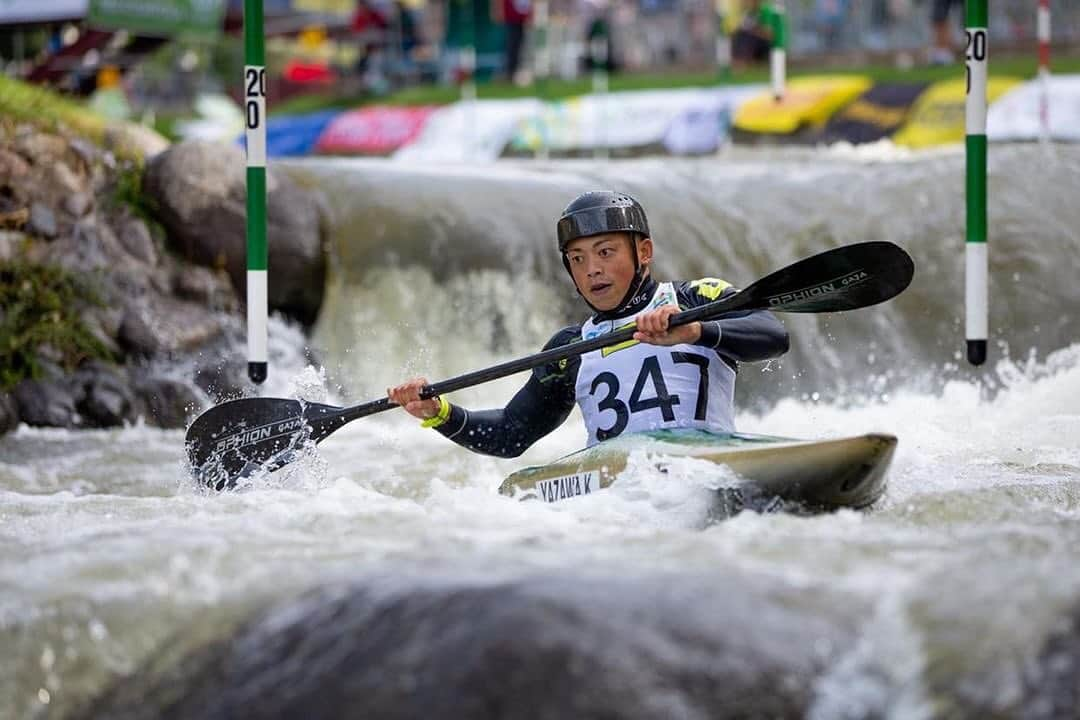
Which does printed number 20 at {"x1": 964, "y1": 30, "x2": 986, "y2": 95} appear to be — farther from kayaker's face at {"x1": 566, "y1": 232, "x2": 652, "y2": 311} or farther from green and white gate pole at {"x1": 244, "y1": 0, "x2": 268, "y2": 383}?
green and white gate pole at {"x1": 244, "y1": 0, "x2": 268, "y2": 383}

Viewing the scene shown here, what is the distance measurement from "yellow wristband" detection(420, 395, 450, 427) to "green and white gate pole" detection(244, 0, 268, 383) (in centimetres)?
82

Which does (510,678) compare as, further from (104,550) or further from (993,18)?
(993,18)

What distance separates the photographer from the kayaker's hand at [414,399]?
4.49 metres

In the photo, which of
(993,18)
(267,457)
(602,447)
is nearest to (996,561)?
(602,447)

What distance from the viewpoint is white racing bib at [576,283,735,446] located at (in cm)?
418

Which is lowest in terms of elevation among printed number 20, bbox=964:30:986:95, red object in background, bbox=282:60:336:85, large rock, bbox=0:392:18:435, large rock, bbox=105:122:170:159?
large rock, bbox=0:392:18:435

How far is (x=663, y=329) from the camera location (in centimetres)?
397

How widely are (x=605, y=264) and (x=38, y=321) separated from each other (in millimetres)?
3531

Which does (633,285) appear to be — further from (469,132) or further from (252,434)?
(469,132)

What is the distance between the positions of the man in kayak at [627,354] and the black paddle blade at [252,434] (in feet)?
1.43

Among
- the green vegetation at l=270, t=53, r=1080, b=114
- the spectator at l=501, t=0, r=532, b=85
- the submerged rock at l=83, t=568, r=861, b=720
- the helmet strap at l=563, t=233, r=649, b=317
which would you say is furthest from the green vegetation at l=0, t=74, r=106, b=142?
the spectator at l=501, t=0, r=532, b=85

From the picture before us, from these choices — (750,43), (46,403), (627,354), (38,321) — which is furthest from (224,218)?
(750,43)

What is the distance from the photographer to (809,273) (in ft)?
13.7

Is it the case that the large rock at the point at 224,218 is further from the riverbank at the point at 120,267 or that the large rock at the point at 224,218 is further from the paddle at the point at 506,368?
the paddle at the point at 506,368
